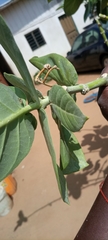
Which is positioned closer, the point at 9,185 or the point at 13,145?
the point at 13,145

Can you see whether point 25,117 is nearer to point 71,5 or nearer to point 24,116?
point 24,116

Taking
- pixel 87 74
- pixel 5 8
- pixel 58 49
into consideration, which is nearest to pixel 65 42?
pixel 58 49

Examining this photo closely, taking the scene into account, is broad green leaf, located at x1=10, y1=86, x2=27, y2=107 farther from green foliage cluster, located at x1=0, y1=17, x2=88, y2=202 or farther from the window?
the window

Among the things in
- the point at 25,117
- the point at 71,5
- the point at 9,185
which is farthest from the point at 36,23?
the point at 25,117

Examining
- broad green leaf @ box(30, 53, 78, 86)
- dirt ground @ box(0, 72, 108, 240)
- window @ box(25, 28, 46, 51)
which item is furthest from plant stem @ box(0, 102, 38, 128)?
window @ box(25, 28, 46, 51)

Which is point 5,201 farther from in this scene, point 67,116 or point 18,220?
point 67,116

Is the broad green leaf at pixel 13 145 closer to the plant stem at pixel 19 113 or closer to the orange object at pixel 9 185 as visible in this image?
the plant stem at pixel 19 113
